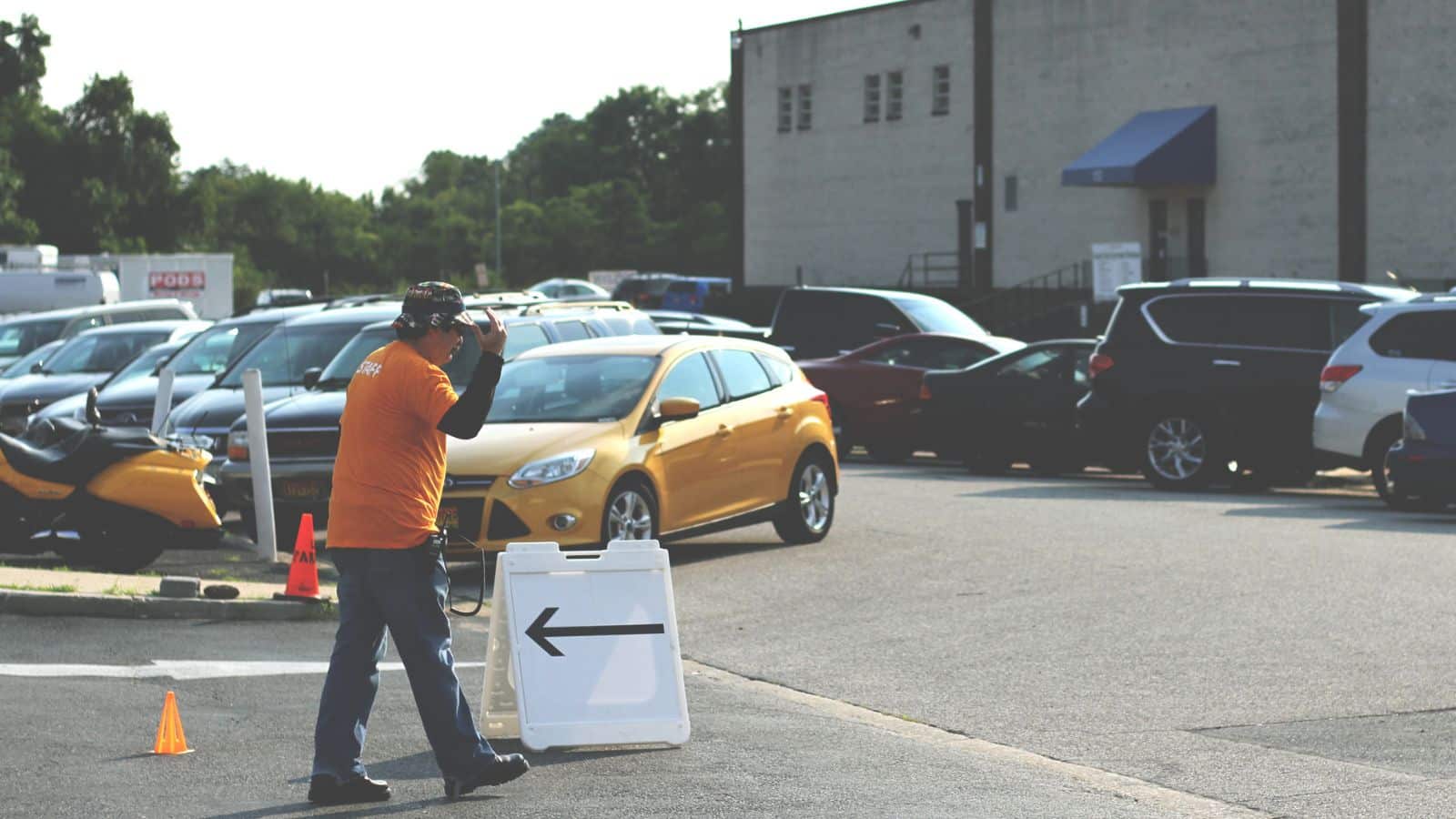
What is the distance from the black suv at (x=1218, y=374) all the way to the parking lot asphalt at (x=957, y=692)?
3.87 meters

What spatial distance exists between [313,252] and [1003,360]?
4735 inches

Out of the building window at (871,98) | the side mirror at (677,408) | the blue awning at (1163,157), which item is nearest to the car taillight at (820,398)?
the side mirror at (677,408)

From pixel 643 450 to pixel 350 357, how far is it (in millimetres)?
4305

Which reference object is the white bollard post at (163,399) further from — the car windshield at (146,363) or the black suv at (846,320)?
the black suv at (846,320)

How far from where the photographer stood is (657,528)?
45.8 feet

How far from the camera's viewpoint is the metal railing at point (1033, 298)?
4975cm

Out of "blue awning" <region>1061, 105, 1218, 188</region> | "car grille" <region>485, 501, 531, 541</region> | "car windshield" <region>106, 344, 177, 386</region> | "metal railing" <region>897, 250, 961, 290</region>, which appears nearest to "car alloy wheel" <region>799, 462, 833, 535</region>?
"car grille" <region>485, 501, 531, 541</region>

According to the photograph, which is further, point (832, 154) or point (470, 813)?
point (832, 154)

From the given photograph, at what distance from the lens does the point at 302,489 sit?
1562 centimetres

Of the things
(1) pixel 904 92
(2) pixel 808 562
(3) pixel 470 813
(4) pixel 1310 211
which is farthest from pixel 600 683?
(1) pixel 904 92

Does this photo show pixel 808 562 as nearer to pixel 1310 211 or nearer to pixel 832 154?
pixel 1310 211

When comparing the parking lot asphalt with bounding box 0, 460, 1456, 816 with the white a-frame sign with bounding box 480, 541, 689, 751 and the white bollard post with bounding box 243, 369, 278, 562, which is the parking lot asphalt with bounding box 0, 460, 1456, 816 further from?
the white bollard post with bounding box 243, 369, 278, 562

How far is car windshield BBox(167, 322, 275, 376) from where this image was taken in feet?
66.7

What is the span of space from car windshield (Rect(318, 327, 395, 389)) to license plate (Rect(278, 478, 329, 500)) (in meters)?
1.31
